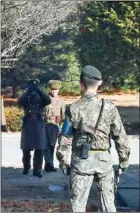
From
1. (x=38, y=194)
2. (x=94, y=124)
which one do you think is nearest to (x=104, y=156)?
(x=94, y=124)

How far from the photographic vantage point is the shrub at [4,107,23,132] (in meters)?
19.6

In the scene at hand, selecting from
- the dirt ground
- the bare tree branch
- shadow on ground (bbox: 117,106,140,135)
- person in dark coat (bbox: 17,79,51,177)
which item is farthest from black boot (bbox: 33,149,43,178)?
shadow on ground (bbox: 117,106,140,135)

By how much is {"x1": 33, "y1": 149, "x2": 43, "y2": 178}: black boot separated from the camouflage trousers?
14.4ft

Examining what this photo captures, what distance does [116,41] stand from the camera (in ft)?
65.1

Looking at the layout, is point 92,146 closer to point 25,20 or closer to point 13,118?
point 25,20

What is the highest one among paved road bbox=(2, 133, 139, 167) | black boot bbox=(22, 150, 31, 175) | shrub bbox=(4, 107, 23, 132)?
black boot bbox=(22, 150, 31, 175)

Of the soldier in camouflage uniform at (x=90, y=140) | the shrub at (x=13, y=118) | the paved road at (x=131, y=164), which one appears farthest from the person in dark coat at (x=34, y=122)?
the shrub at (x=13, y=118)

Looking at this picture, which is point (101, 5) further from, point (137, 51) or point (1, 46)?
point (1, 46)

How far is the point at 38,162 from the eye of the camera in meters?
10.5

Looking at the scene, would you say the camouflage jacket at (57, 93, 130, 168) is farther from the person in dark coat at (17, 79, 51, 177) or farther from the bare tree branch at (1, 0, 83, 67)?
the bare tree branch at (1, 0, 83, 67)

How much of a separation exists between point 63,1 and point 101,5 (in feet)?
5.44

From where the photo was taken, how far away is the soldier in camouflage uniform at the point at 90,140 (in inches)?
236

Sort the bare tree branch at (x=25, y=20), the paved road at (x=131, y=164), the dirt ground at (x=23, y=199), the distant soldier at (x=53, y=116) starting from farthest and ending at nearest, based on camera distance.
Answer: the bare tree branch at (x=25, y=20), the distant soldier at (x=53, y=116), the paved road at (x=131, y=164), the dirt ground at (x=23, y=199)

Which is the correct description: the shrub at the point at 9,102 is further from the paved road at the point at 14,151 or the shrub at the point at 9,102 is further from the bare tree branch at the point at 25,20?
the bare tree branch at the point at 25,20
